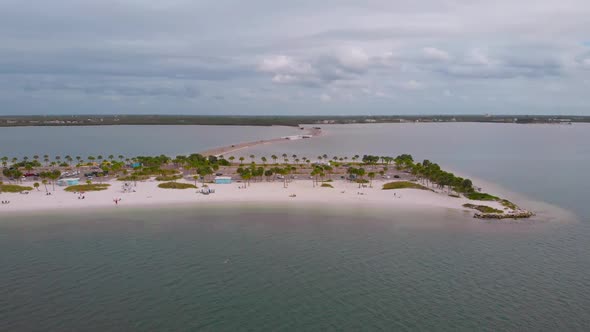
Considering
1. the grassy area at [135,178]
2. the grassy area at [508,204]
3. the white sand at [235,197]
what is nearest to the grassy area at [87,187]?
the white sand at [235,197]

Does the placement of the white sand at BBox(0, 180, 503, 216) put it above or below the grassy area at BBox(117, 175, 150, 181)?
below

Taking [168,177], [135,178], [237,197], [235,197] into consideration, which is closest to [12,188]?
[135,178]

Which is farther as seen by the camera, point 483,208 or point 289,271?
point 483,208

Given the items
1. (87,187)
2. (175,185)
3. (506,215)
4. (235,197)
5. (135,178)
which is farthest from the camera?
(135,178)

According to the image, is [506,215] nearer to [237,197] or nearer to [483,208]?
[483,208]

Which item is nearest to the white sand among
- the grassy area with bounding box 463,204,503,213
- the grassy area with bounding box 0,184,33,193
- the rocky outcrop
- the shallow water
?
A: the grassy area with bounding box 463,204,503,213

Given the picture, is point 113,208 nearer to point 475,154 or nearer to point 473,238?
point 473,238

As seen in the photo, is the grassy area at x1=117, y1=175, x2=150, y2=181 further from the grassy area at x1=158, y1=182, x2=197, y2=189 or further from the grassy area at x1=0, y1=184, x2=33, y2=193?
the grassy area at x1=0, y1=184, x2=33, y2=193
